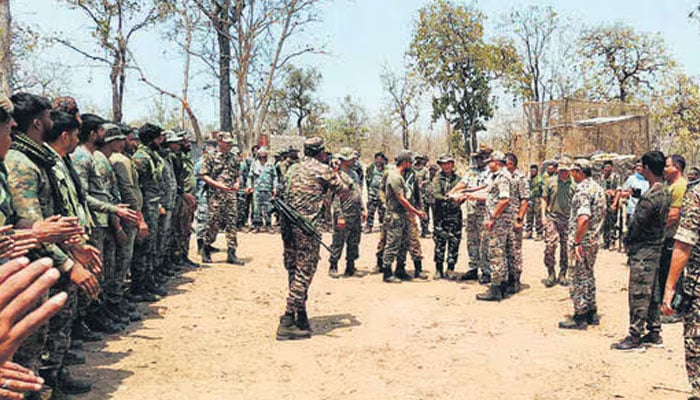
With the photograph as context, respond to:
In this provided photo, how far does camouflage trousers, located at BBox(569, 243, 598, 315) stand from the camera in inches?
236

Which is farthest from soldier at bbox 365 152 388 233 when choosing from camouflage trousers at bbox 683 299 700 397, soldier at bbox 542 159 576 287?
camouflage trousers at bbox 683 299 700 397

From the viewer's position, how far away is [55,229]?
3.16 metres

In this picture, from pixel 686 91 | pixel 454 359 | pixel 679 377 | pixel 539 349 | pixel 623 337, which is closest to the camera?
pixel 679 377

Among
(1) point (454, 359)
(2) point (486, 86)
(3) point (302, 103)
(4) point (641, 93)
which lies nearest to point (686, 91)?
(4) point (641, 93)

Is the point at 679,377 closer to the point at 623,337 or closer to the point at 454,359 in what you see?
the point at 623,337

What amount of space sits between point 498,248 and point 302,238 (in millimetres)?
2958

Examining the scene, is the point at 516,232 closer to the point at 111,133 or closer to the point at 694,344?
the point at 694,344

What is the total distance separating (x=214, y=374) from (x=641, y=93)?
28956mm

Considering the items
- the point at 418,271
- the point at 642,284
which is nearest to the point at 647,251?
the point at 642,284

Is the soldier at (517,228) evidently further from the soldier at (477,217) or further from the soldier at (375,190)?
the soldier at (375,190)

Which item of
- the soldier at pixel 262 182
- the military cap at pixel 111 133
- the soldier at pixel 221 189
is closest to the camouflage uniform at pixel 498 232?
the soldier at pixel 221 189

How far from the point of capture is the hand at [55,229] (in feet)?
10.2

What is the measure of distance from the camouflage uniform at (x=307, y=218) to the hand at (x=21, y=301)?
428 centimetres

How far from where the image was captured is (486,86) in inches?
1105
